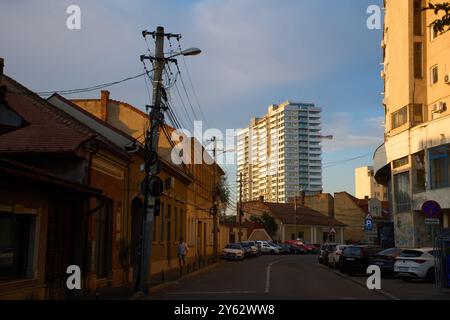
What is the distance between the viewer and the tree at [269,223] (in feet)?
299

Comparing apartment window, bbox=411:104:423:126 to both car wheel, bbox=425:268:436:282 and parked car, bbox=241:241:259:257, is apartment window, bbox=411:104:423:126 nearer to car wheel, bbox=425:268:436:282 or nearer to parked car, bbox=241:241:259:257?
car wheel, bbox=425:268:436:282

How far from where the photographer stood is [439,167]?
34.9 m

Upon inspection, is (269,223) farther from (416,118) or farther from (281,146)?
(416,118)

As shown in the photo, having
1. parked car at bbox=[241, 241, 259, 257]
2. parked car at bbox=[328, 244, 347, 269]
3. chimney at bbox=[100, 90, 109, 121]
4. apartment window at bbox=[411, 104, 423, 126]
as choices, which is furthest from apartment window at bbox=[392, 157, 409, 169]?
parked car at bbox=[241, 241, 259, 257]

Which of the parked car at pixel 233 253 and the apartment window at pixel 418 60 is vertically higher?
the apartment window at pixel 418 60

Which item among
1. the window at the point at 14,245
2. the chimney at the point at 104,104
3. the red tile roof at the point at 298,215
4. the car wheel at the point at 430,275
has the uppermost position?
the chimney at the point at 104,104

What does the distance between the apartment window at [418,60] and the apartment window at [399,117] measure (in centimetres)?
247

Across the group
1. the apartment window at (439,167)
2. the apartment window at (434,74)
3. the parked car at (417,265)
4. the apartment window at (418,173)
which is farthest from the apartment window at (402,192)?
the parked car at (417,265)

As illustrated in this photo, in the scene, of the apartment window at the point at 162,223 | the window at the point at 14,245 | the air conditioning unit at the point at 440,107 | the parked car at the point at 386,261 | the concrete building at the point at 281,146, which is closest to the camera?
the window at the point at 14,245

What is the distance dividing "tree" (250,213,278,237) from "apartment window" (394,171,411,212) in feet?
165

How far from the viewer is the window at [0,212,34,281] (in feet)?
48.1

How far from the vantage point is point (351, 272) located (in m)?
30.9

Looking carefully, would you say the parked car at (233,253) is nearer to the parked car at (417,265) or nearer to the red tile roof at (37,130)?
the parked car at (417,265)

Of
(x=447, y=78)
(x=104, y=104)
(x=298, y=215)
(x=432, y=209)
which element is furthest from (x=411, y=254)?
(x=298, y=215)
